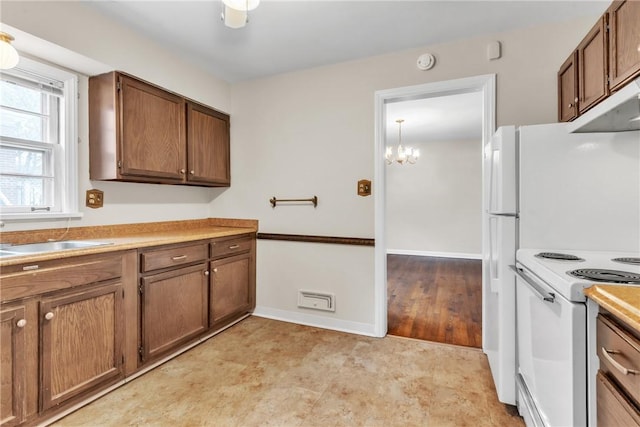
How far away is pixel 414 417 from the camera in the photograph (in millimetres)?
1692

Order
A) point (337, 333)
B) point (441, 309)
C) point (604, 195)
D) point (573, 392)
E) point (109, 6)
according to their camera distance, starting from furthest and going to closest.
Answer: point (441, 309)
point (337, 333)
point (109, 6)
point (604, 195)
point (573, 392)

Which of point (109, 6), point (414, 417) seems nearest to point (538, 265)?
point (414, 417)

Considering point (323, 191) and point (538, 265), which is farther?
point (323, 191)

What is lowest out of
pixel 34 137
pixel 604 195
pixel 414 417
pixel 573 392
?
pixel 414 417

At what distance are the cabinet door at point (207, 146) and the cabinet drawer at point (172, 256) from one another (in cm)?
72

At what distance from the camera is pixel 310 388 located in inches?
76.7

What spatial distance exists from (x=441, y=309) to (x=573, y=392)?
94.6 inches

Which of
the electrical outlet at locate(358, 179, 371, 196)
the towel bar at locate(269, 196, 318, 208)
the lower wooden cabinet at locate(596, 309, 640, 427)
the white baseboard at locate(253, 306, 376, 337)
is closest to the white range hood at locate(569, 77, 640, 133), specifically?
the lower wooden cabinet at locate(596, 309, 640, 427)

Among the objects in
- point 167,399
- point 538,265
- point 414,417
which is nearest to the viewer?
point 538,265

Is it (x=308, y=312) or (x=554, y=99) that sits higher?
(x=554, y=99)

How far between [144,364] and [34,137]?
5.49 ft

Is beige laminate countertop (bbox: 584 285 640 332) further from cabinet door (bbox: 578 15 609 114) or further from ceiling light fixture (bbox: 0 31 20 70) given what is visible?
ceiling light fixture (bbox: 0 31 20 70)

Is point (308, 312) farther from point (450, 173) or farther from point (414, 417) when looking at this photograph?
point (450, 173)

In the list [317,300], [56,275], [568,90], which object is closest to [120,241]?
[56,275]
